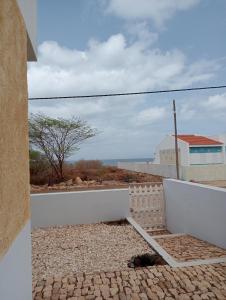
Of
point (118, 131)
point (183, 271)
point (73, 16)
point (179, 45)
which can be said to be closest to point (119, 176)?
point (118, 131)

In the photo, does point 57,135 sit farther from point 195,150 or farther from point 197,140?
point 197,140

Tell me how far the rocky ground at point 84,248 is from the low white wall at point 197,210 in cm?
167

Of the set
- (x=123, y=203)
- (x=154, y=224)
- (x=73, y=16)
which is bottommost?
(x=154, y=224)

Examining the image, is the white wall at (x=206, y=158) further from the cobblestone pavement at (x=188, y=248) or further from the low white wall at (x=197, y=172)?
the cobblestone pavement at (x=188, y=248)

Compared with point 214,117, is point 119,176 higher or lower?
lower

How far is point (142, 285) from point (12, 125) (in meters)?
3.11

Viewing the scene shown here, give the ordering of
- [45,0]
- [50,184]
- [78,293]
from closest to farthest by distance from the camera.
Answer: [78,293], [45,0], [50,184]

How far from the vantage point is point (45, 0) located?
6.99 meters

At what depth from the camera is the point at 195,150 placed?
30.2 metres

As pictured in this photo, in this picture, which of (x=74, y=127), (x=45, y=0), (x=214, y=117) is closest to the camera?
(x=45, y=0)

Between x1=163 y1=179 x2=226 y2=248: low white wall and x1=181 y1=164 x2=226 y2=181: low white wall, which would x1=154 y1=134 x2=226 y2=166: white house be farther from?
x1=163 y1=179 x2=226 y2=248: low white wall

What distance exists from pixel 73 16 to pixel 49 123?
14.6 meters

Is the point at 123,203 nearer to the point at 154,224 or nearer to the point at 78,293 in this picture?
the point at 154,224

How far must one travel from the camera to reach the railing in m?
9.47
